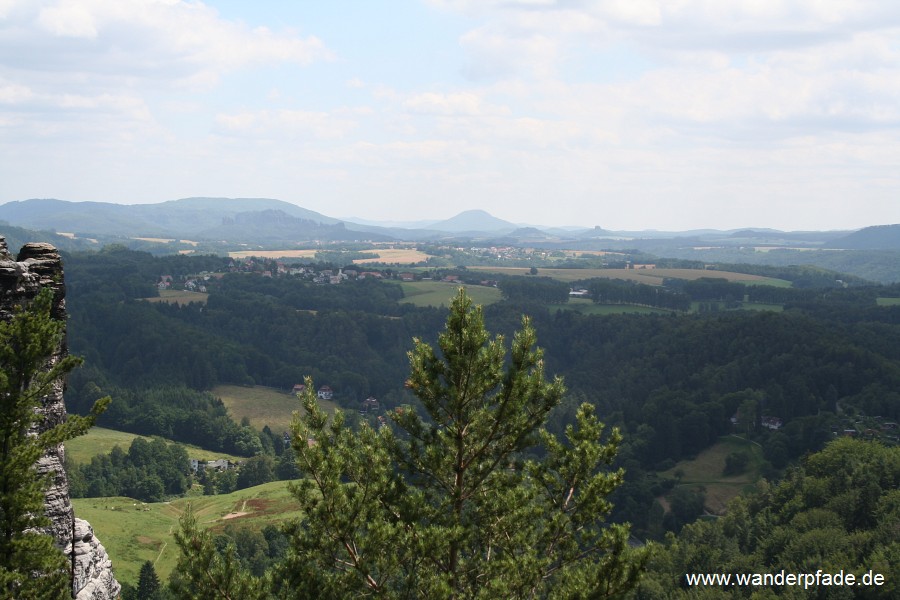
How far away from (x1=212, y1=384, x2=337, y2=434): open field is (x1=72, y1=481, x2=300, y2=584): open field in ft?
133

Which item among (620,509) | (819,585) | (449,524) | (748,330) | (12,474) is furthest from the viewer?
(748,330)

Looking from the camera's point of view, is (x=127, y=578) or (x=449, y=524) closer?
(x=449, y=524)

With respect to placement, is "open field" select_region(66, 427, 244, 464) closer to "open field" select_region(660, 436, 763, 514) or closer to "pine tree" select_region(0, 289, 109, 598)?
"open field" select_region(660, 436, 763, 514)

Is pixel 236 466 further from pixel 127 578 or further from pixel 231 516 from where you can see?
pixel 127 578

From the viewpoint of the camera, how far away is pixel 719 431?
129 metres

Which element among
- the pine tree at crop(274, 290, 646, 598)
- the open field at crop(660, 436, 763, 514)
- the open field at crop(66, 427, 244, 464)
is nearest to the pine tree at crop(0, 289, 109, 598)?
the pine tree at crop(274, 290, 646, 598)

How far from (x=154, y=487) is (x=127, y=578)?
46298 mm

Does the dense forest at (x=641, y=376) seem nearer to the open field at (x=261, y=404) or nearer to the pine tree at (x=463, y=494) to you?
the open field at (x=261, y=404)

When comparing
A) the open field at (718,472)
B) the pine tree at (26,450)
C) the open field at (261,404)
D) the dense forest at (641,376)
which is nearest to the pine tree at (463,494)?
the pine tree at (26,450)

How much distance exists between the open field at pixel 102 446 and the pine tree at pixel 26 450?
103775 millimetres

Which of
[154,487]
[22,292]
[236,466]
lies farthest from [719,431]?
[22,292]

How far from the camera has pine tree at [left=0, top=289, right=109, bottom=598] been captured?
14.3 meters

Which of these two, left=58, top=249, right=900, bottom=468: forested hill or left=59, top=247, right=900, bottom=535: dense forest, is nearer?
left=59, top=247, right=900, bottom=535: dense forest

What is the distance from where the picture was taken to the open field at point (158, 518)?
68.5 metres
